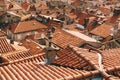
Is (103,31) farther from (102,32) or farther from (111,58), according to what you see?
(111,58)

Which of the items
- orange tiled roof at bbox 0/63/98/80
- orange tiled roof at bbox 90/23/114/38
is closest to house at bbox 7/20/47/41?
orange tiled roof at bbox 90/23/114/38

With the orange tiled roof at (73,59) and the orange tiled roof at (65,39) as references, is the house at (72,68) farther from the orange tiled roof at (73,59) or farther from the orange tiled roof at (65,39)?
the orange tiled roof at (65,39)

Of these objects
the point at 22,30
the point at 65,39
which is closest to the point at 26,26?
the point at 22,30

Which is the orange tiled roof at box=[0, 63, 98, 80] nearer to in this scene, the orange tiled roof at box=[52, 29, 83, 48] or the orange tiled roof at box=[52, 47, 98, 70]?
the orange tiled roof at box=[52, 47, 98, 70]

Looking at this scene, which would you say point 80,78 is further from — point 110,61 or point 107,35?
point 107,35

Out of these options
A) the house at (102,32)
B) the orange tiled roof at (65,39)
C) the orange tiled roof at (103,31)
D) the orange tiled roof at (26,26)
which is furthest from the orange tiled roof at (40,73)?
the orange tiled roof at (26,26)

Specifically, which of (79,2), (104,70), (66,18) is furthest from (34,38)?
(79,2)
